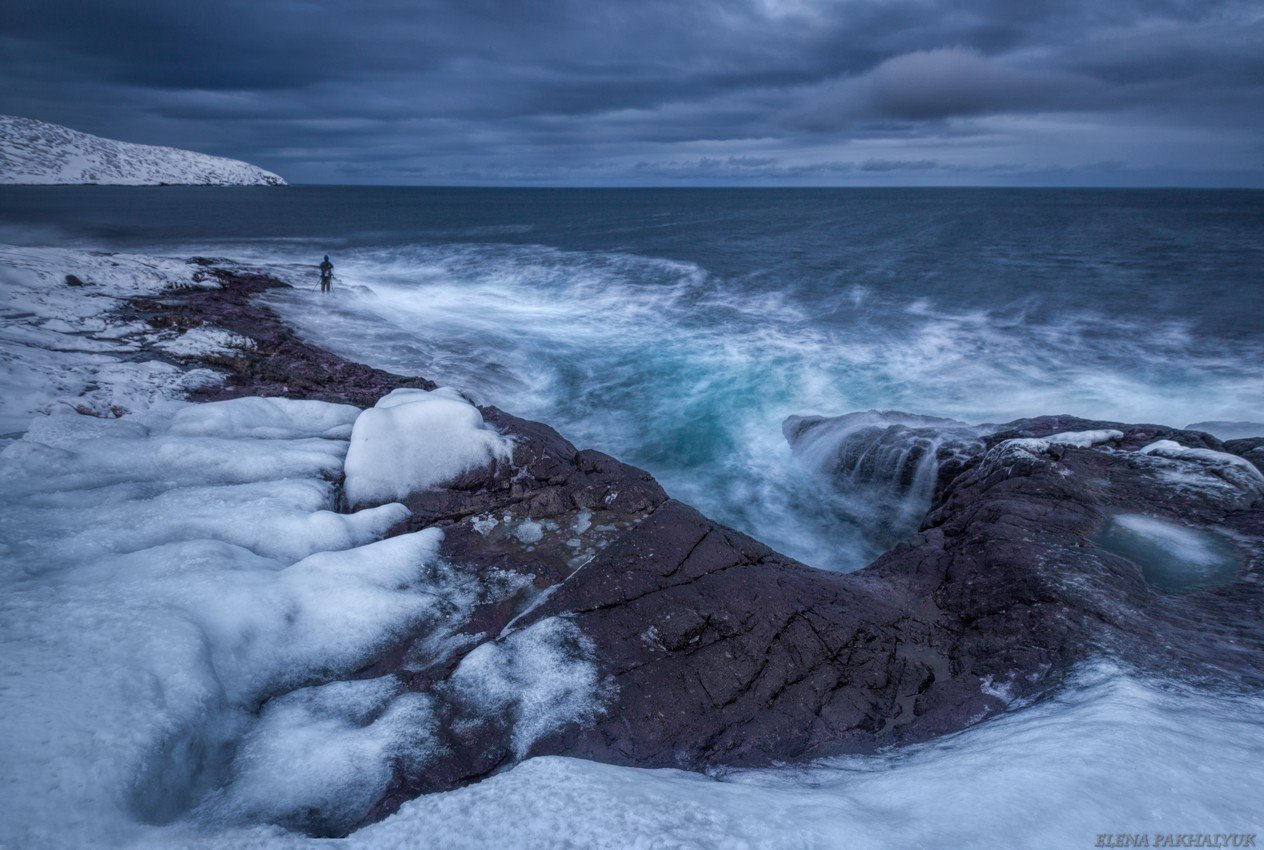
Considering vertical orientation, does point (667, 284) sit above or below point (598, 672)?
above

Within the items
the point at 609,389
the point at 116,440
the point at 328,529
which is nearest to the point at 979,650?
the point at 328,529

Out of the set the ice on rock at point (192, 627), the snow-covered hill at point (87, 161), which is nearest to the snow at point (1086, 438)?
the ice on rock at point (192, 627)

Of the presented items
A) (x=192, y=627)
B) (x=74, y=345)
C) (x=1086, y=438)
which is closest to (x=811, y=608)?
(x=192, y=627)

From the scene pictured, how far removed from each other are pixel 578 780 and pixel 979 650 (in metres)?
4.20

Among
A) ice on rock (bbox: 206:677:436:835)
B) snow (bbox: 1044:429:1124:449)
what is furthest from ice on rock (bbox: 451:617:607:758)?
snow (bbox: 1044:429:1124:449)

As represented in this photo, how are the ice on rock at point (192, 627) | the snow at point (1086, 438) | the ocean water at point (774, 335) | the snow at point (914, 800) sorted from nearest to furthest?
the snow at point (914, 800) < the ice on rock at point (192, 627) < the snow at point (1086, 438) < the ocean water at point (774, 335)

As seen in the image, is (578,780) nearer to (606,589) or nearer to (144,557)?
(606,589)

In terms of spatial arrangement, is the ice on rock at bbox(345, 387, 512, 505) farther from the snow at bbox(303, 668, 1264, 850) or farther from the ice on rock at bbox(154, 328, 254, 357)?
the ice on rock at bbox(154, 328, 254, 357)

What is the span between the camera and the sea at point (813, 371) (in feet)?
10.8

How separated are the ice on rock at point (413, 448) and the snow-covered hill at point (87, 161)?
569 ft

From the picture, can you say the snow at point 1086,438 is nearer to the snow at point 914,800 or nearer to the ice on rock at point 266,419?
the snow at point 914,800

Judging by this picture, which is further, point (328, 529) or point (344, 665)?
point (328, 529)

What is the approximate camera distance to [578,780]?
11.7 ft

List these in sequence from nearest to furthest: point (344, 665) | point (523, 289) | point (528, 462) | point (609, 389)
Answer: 1. point (344, 665)
2. point (528, 462)
3. point (609, 389)
4. point (523, 289)
